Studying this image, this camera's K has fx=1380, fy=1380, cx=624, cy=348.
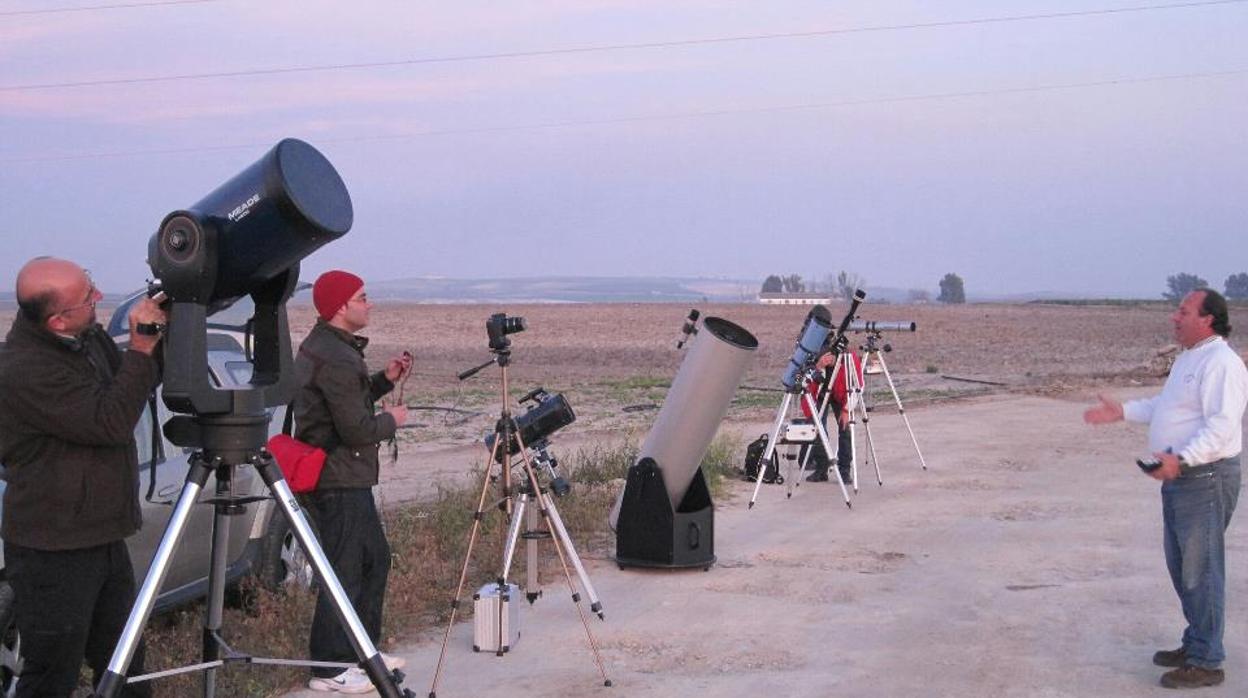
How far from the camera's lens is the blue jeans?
6.23m

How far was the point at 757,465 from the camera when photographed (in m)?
13.0

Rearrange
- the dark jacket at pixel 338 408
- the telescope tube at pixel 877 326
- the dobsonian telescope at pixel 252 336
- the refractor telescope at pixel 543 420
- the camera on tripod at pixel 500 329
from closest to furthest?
the dobsonian telescope at pixel 252 336 → the dark jacket at pixel 338 408 → the camera on tripod at pixel 500 329 → the refractor telescope at pixel 543 420 → the telescope tube at pixel 877 326

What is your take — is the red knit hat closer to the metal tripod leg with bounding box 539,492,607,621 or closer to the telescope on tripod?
the metal tripod leg with bounding box 539,492,607,621

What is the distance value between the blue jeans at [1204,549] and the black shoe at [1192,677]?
30mm

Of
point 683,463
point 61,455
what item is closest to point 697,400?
point 683,463

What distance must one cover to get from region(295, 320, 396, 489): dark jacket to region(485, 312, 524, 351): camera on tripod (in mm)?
690

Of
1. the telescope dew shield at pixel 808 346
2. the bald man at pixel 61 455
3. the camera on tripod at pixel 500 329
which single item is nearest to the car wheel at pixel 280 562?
the camera on tripod at pixel 500 329

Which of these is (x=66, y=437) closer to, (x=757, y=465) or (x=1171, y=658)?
(x=1171, y=658)

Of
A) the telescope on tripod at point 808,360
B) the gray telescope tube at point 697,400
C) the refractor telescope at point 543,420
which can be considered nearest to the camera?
the refractor telescope at point 543,420

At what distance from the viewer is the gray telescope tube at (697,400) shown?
8.73 metres

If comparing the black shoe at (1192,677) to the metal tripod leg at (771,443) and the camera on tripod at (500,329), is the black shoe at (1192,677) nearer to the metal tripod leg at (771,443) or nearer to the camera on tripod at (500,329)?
the camera on tripod at (500,329)

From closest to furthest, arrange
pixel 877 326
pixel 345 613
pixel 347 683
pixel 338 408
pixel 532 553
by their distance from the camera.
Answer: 1. pixel 345 613
2. pixel 338 408
3. pixel 347 683
4. pixel 532 553
5. pixel 877 326

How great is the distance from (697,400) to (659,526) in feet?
2.74

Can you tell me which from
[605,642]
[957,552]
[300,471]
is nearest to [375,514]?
[300,471]
